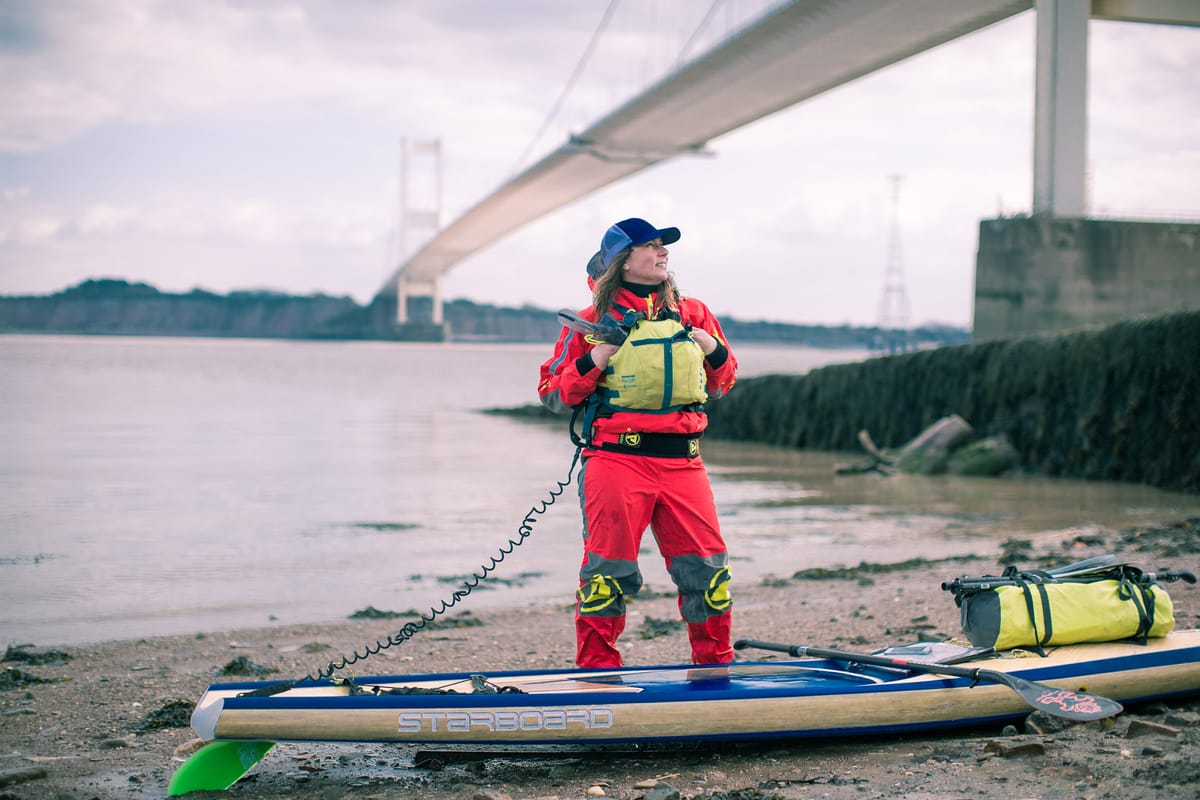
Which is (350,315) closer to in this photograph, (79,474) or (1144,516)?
(79,474)

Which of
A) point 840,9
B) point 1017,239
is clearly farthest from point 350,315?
point 1017,239

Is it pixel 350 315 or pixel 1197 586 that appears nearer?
pixel 1197 586

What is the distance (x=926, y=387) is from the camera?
1491 cm

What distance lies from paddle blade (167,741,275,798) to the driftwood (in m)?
10.8

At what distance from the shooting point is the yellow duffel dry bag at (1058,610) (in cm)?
350

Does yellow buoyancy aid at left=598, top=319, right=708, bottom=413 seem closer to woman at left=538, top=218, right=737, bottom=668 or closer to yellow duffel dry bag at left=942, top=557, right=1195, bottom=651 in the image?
woman at left=538, top=218, right=737, bottom=668

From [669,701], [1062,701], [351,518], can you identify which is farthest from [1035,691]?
[351,518]

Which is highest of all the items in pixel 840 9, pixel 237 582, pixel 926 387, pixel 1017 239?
pixel 840 9

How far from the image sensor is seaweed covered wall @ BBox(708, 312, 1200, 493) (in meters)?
11.0

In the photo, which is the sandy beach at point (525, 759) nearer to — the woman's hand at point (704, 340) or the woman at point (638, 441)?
the woman at point (638, 441)

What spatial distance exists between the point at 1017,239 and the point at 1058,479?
4.48 meters

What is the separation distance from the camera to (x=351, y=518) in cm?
995

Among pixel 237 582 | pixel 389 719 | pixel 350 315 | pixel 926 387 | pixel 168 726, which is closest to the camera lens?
pixel 389 719

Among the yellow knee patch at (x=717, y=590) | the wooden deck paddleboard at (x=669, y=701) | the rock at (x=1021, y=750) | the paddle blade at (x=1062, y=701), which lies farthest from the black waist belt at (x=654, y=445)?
the rock at (x=1021, y=750)
